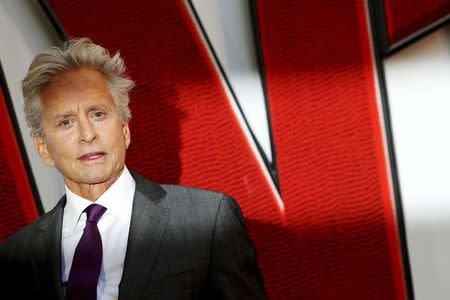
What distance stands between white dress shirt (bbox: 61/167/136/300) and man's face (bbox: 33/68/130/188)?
37mm

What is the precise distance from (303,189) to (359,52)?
435 mm

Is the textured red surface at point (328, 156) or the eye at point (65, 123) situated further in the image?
the textured red surface at point (328, 156)

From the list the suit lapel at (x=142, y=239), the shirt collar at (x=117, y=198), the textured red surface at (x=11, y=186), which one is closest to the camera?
the suit lapel at (x=142, y=239)

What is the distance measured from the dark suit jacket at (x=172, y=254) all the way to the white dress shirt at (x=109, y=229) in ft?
0.09

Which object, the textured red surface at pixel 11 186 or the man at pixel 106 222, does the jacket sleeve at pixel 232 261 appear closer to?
the man at pixel 106 222

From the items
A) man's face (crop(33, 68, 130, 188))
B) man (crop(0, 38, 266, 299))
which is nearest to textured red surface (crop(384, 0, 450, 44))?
man (crop(0, 38, 266, 299))

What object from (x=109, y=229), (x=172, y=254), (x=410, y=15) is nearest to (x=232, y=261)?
(x=172, y=254)

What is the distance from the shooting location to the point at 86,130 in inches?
63.1

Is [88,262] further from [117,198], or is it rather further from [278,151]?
[278,151]

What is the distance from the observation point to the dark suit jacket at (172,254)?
154cm

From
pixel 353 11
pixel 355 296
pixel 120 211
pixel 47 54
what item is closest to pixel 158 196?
pixel 120 211

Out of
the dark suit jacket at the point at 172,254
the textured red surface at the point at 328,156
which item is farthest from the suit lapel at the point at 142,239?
the textured red surface at the point at 328,156

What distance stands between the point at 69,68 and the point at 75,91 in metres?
0.06

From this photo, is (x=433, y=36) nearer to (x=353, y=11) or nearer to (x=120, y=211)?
(x=353, y=11)
